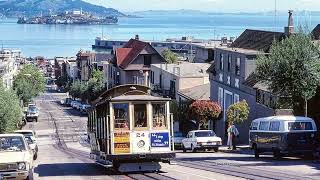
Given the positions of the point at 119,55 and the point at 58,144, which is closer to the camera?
the point at 58,144

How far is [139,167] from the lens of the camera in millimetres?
25141

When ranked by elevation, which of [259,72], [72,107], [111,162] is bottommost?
[72,107]

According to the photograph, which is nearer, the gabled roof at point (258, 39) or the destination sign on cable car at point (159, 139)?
the destination sign on cable car at point (159, 139)

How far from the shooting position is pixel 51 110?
394 feet

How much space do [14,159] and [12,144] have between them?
5.18 feet

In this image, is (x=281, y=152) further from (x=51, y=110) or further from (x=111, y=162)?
(x=51, y=110)

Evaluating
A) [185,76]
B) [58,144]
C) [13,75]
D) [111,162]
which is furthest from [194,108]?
[13,75]

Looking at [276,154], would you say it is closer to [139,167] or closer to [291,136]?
[291,136]

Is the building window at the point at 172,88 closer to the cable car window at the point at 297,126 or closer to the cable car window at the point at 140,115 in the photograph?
the cable car window at the point at 297,126

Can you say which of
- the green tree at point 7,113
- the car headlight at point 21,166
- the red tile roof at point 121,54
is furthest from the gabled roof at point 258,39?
the red tile roof at point 121,54

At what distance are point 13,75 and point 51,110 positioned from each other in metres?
17.5

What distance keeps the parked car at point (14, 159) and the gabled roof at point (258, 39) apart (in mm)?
29294

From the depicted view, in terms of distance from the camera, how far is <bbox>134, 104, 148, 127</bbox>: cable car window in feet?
82.4

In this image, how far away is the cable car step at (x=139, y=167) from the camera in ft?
81.8
